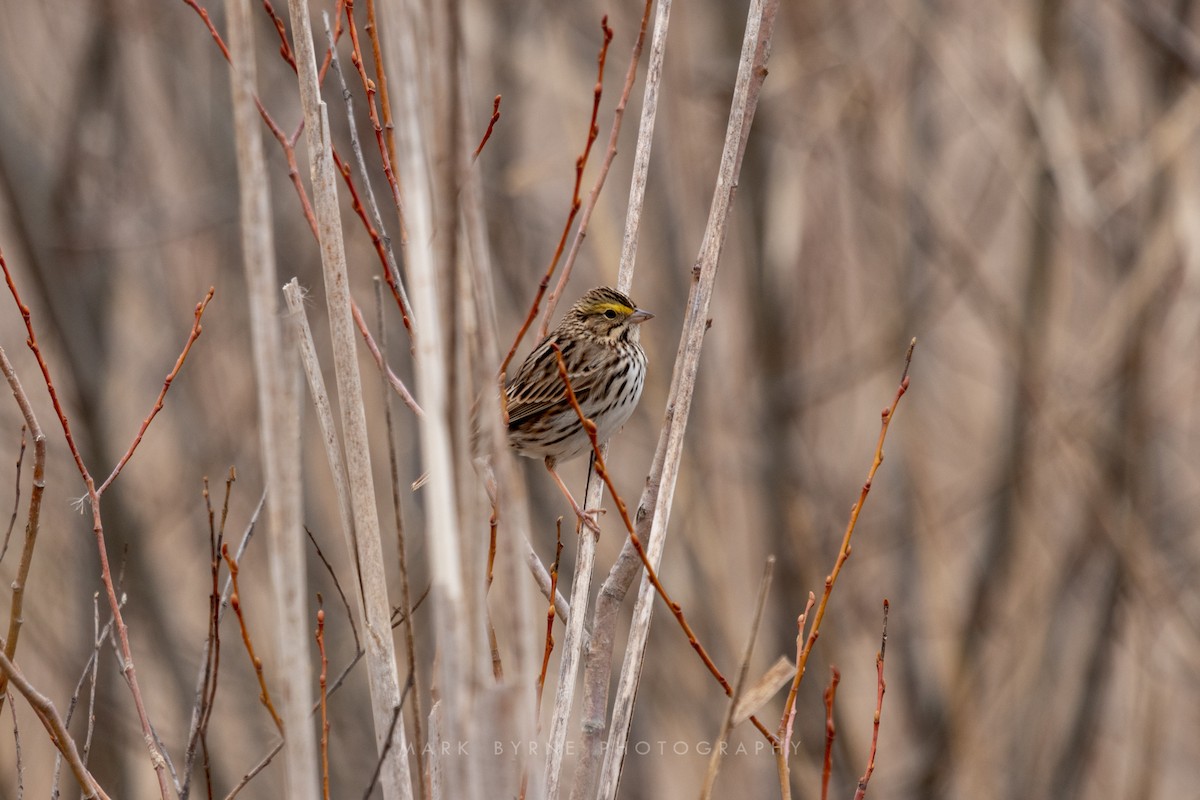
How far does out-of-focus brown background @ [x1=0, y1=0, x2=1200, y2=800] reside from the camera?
6.05 m

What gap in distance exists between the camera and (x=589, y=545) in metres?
2.80

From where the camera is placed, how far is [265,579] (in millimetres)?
Answer: 7598

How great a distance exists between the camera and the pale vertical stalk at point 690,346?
7.97 feet

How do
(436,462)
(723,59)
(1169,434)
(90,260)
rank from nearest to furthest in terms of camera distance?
(436,462), (723,59), (90,260), (1169,434)

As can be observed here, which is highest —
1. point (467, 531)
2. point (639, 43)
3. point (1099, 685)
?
point (1099, 685)

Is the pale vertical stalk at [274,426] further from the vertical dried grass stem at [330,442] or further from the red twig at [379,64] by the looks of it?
the red twig at [379,64]

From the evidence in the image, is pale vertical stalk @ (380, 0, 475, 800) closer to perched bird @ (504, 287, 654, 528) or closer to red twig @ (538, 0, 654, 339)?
red twig @ (538, 0, 654, 339)

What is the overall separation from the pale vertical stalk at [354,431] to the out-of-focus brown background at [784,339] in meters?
3.04

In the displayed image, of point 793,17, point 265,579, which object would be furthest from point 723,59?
point 265,579

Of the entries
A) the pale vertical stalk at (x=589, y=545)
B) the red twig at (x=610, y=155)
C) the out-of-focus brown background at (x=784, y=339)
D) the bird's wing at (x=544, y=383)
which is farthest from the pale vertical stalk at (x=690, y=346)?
the out-of-focus brown background at (x=784, y=339)

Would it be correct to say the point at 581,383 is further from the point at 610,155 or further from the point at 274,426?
the point at 274,426

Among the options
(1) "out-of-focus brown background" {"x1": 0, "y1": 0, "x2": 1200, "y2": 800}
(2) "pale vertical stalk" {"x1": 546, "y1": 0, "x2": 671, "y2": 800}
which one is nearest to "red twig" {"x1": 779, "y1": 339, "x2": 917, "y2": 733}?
(2) "pale vertical stalk" {"x1": 546, "y1": 0, "x2": 671, "y2": 800}

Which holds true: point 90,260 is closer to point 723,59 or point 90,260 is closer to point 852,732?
point 723,59

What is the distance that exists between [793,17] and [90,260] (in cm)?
380
